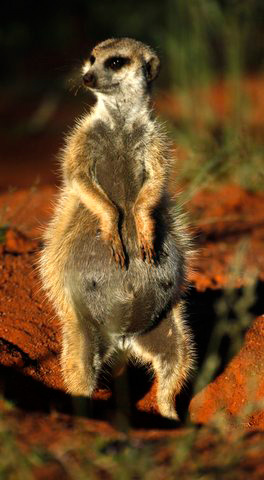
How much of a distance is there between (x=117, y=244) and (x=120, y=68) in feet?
3.14

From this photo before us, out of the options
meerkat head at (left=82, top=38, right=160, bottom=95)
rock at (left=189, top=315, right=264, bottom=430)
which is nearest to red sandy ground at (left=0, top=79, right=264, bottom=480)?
rock at (left=189, top=315, right=264, bottom=430)

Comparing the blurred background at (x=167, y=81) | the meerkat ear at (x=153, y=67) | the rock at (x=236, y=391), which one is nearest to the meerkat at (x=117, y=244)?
the meerkat ear at (x=153, y=67)

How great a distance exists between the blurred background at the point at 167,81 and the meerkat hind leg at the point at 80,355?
4.02ft

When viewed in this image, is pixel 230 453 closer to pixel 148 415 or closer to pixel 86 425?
pixel 86 425

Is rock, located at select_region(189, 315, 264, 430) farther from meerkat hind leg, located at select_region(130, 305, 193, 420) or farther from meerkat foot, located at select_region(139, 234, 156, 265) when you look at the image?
meerkat foot, located at select_region(139, 234, 156, 265)

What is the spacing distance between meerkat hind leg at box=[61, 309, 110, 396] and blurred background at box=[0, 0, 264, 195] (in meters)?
1.22

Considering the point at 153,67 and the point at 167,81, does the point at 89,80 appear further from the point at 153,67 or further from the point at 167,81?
the point at 167,81

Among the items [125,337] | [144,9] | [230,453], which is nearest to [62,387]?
[125,337]

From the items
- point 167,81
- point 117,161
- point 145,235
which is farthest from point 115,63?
point 167,81

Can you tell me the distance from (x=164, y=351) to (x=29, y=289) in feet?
3.52

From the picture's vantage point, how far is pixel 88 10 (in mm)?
15016

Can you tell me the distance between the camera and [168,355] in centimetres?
403

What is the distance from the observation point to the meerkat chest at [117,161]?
13.0ft

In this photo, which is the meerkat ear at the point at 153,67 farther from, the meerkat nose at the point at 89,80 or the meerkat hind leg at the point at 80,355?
the meerkat hind leg at the point at 80,355
